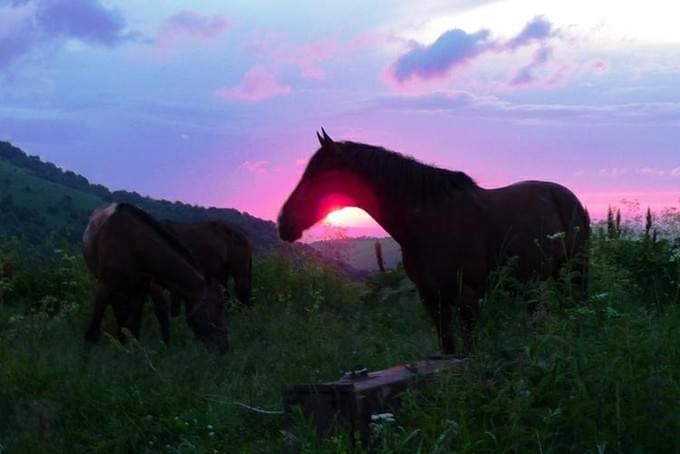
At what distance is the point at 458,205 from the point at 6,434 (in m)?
3.60

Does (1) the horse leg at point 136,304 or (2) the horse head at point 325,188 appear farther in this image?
(1) the horse leg at point 136,304

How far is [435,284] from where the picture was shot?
6.39 meters

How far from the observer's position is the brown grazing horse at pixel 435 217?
6441 mm

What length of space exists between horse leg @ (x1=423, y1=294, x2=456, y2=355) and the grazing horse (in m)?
6.99

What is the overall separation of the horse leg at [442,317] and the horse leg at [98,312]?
13.5 feet

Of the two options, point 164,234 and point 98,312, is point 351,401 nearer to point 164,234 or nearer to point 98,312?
point 98,312

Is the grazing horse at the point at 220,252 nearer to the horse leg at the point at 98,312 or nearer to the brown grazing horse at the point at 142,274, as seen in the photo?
the brown grazing horse at the point at 142,274

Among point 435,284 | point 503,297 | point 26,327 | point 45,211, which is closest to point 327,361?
point 435,284

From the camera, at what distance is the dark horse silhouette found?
13.4 metres

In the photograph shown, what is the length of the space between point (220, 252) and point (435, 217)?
24.6ft

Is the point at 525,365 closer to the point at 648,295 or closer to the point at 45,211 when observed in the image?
the point at 648,295

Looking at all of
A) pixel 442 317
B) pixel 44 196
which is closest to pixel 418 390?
pixel 442 317

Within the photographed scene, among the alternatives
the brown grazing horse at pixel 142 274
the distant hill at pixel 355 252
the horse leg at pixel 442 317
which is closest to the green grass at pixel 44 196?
the distant hill at pixel 355 252

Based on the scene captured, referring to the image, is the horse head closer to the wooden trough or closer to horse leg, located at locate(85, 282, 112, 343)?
the wooden trough
